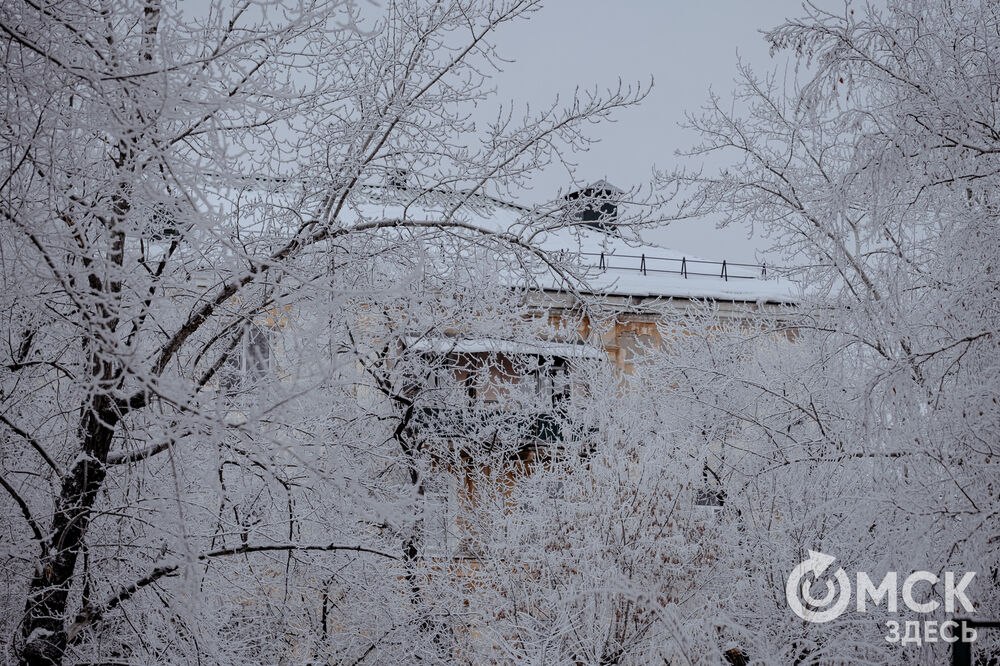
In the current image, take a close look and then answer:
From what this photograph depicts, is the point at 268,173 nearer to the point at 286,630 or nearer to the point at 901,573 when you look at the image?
the point at 286,630

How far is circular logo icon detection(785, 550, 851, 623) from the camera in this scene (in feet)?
24.6

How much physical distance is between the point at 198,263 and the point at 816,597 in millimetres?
6702

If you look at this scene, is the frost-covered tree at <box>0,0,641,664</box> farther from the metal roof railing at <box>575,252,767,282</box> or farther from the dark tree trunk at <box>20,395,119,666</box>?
the metal roof railing at <box>575,252,767,282</box>

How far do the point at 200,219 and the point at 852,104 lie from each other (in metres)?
4.43

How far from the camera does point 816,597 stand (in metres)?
7.97

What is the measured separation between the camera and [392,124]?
5.07 metres

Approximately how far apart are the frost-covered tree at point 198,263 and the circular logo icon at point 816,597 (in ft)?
13.3

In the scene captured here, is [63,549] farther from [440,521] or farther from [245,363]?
[440,521]

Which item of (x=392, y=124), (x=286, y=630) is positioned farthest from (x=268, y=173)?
(x=286, y=630)

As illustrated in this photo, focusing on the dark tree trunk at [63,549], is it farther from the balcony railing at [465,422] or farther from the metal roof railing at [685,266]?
the metal roof railing at [685,266]

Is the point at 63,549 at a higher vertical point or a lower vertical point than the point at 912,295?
lower

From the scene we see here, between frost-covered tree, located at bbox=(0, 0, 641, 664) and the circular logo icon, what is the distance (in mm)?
4057
